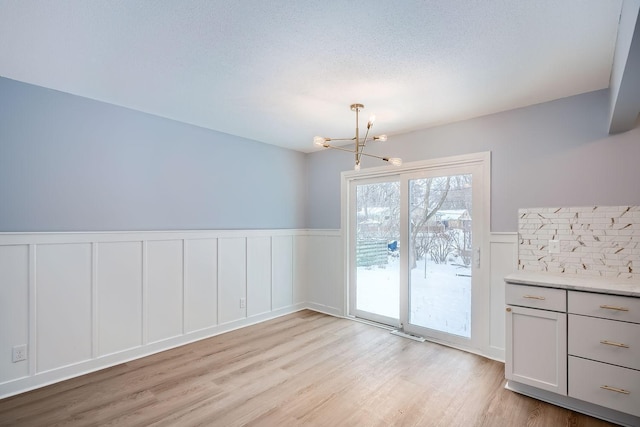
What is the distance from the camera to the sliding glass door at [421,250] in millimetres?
3455

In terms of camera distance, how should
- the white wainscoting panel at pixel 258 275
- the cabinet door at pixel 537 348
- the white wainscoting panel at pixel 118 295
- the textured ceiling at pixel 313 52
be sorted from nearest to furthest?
the textured ceiling at pixel 313 52, the cabinet door at pixel 537 348, the white wainscoting panel at pixel 118 295, the white wainscoting panel at pixel 258 275

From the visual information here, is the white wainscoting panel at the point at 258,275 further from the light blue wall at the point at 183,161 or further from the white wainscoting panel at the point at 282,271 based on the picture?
the light blue wall at the point at 183,161

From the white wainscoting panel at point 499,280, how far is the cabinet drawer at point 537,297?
570mm

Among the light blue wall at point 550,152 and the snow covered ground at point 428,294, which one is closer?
the light blue wall at point 550,152

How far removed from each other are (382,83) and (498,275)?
2197mm

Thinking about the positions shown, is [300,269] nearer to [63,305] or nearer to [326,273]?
[326,273]

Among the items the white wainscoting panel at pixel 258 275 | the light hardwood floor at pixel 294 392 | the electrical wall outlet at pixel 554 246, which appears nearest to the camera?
the light hardwood floor at pixel 294 392

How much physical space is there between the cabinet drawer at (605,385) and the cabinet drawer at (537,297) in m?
0.38

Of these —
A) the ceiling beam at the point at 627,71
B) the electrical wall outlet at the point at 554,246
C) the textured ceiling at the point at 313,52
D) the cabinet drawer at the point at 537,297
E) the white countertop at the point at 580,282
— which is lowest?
the cabinet drawer at the point at 537,297

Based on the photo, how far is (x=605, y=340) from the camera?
7.31 ft

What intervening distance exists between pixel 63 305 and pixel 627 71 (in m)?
4.24

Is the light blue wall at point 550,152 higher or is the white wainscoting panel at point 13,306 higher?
the light blue wall at point 550,152

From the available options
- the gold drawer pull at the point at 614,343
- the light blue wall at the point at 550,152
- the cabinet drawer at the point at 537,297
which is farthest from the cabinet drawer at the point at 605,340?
the light blue wall at the point at 550,152

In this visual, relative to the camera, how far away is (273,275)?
454 centimetres
